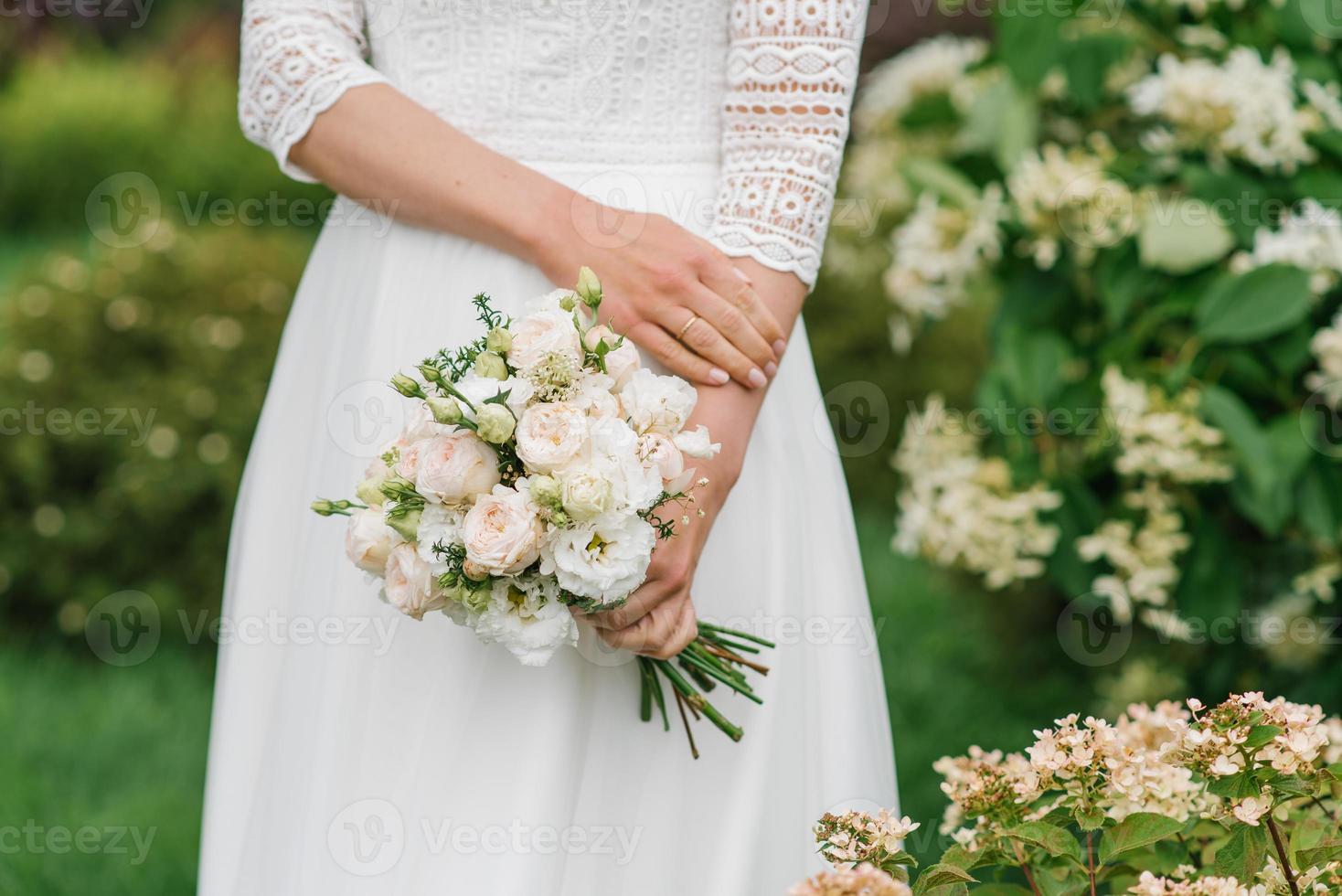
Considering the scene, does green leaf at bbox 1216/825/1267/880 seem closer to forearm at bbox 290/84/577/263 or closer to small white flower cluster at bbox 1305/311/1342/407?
forearm at bbox 290/84/577/263

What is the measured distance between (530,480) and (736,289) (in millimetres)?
423

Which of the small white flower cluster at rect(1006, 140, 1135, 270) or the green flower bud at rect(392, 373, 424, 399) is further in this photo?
the small white flower cluster at rect(1006, 140, 1135, 270)

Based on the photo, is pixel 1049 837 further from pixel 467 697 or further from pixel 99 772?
pixel 99 772

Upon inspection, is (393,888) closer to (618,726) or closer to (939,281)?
(618,726)

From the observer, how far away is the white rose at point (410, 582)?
136 centimetres

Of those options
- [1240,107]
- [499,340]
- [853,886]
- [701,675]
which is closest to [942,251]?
[1240,107]

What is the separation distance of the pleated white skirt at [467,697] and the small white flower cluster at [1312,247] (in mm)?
1070

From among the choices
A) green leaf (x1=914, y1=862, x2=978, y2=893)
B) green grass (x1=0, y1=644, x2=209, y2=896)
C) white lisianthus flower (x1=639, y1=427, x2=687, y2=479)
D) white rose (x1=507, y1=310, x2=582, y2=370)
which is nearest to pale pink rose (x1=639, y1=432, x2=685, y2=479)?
white lisianthus flower (x1=639, y1=427, x2=687, y2=479)

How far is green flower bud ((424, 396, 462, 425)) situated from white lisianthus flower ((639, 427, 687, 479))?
0.19 m

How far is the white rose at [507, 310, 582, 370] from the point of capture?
4.35 feet

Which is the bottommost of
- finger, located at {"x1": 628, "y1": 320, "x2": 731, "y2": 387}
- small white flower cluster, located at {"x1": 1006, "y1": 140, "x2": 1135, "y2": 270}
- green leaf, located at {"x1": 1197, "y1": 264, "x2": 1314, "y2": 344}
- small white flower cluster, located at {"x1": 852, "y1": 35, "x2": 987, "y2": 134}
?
finger, located at {"x1": 628, "y1": 320, "x2": 731, "y2": 387}

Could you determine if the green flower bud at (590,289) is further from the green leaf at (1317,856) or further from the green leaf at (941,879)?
the green leaf at (1317,856)

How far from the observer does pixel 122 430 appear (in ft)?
12.4

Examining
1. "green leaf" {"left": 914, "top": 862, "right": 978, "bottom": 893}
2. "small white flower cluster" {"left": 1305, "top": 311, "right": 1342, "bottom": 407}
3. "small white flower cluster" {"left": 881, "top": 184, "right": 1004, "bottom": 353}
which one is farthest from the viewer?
"small white flower cluster" {"left": 881, "top": 184, "right": 1004, "bottom": 353}
